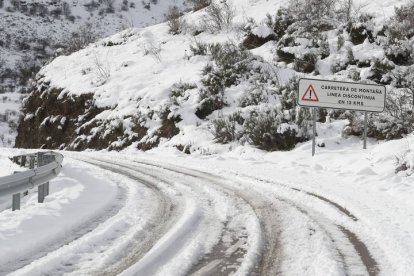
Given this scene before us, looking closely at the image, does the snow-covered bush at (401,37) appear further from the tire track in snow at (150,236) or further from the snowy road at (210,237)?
the tire track in snow at (150,236)

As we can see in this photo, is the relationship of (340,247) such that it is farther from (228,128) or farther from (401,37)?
(401,37)

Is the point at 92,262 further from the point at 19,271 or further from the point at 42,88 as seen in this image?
the point at 42,88

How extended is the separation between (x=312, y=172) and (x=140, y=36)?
1993 cm

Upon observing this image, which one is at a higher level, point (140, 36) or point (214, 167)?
point (140, 36)

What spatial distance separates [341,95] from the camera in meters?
11.4

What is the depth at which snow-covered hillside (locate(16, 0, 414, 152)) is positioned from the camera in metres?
13.9

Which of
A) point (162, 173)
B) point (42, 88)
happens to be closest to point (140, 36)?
point (42, 88)

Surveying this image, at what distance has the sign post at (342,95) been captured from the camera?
1116cm

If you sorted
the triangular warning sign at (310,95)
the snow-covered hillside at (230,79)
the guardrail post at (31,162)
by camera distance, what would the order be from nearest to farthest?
the guardrail post at (31,162) → the triangular warning sign at (310,95) → the snow-covered hillside at (230,79)

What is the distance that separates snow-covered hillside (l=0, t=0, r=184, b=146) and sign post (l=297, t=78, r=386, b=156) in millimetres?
62753

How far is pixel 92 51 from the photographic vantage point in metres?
28.7

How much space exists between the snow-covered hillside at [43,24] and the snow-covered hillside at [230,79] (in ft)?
158

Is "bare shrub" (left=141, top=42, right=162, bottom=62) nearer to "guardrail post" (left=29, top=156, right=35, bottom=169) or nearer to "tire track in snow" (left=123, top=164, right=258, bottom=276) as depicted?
"guardrail post" (left=29, top=156, right=35, bottom=169)

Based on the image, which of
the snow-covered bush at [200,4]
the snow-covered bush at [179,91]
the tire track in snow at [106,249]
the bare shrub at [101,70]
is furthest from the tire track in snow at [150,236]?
the snow-covered bush at [200,4]
